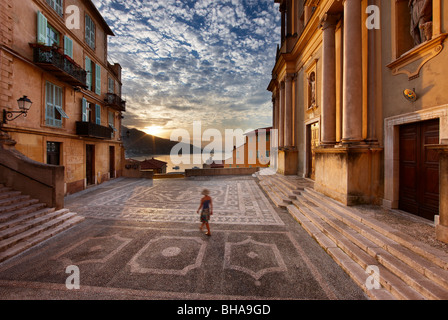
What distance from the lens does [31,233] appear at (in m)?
5.25

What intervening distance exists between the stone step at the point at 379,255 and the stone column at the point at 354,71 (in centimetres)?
303

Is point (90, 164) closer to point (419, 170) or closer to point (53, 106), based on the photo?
point (53, 106)

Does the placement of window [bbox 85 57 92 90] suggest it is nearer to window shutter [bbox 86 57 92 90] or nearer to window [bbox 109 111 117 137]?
window shutter [bbox 86 57 92 90]

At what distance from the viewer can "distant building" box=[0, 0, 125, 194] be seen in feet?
28.1

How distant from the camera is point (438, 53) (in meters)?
4.52

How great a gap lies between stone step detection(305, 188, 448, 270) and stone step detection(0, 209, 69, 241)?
30.5ft

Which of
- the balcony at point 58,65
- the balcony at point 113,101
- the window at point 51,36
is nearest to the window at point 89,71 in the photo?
the balcony at point 113,101

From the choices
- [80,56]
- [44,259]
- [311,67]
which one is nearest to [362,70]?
[311,67]

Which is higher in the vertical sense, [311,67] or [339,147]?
[311,67]

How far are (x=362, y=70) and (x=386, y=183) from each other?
4.02 metres

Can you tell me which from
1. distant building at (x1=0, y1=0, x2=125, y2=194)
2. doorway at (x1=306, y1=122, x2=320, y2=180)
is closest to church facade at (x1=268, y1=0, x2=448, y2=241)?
doorway at (x1=306, y1=122, x2=320, y2=180)

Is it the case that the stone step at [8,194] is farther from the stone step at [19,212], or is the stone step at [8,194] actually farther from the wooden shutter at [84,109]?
the wooden shutter at [84,109]
